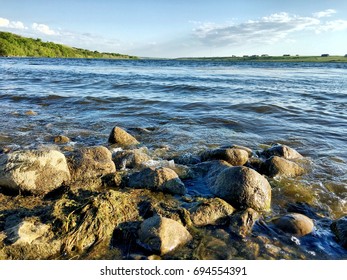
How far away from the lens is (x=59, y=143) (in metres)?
7.32

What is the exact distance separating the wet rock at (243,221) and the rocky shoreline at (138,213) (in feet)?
0.04

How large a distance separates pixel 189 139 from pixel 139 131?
63.0 inches

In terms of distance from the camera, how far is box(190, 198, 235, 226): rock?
4.02m

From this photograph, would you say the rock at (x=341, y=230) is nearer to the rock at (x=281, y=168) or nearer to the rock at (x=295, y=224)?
the rock at (x=295, y=224)

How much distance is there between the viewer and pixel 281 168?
5.65m

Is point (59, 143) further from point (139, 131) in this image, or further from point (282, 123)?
point (282, 123)

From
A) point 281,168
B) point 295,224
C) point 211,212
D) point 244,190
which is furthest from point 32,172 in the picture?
point 281,168

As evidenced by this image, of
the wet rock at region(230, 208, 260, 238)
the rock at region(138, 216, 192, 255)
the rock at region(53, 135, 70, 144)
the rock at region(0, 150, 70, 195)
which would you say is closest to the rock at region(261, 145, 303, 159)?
Answer: the wet rock at region(230, 208, 260, 238)

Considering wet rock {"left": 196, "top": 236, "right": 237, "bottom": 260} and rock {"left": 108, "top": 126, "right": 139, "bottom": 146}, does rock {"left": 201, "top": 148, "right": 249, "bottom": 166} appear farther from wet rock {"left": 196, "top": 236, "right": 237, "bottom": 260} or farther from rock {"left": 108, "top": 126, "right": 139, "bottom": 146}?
wet rock {"left": 196, "top": 236, "right": 237, "bottom": 260}

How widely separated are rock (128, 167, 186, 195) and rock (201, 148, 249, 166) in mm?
1383

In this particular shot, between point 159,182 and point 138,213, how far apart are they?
831 mm

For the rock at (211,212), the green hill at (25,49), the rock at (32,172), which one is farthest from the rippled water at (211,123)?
the green hill at (25,49)

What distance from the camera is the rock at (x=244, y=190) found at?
4457 millimetres
